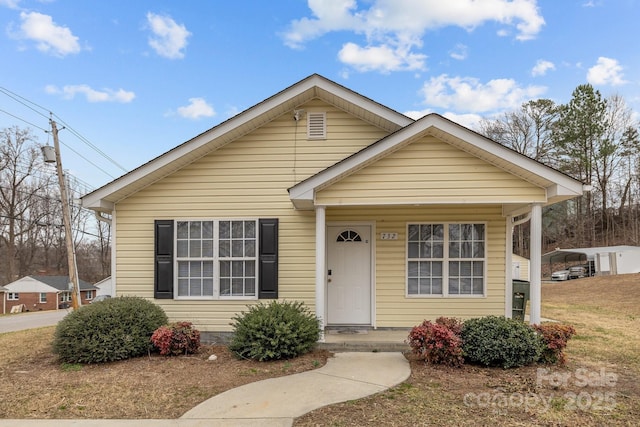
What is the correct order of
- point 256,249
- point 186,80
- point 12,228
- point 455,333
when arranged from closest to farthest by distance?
1. point 455,333
2. point 256,249
3. point 186,80
4. point 12,228

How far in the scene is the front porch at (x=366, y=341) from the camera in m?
6.49

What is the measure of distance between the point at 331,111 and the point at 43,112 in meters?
15.9

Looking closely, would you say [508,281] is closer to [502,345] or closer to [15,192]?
[502,345]

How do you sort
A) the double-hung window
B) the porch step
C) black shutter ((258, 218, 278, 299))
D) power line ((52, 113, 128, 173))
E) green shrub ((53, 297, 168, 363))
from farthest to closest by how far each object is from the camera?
1. power line ((52, 113, 128, 173))
2. the double-hung window
3. black shutter ((258, 218, 278, 299))
4. the porch step
5. green shrub ((53, 297, 168, 363))

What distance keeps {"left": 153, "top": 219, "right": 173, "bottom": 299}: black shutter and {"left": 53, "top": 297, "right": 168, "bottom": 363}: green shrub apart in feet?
3.33

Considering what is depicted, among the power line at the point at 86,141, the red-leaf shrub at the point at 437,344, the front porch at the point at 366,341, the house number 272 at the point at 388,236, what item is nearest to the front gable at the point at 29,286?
the power line at the point at 86,141

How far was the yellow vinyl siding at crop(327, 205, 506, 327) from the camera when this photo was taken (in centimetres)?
752

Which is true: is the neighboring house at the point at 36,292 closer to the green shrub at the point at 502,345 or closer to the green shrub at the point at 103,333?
the green shrub at the point at 103,333

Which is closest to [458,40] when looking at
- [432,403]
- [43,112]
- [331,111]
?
[331,111]

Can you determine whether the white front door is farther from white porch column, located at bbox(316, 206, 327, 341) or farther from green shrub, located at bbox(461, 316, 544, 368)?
green shrub, located at bbox(461, 316, 544, 368)

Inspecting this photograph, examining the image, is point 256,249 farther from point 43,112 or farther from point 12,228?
point 12,228

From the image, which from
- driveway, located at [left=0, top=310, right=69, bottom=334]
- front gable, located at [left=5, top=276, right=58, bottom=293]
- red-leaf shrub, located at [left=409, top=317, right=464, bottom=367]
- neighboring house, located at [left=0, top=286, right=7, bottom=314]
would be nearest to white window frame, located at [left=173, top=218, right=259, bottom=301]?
red-leaf shrub, located at [left=409, top=317, right=464, bottom=367]

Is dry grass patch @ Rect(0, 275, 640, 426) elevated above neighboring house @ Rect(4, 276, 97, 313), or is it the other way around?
dry grass patch @ Rect(0, 275, 640, 426)

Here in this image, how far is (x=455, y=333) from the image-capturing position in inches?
227
